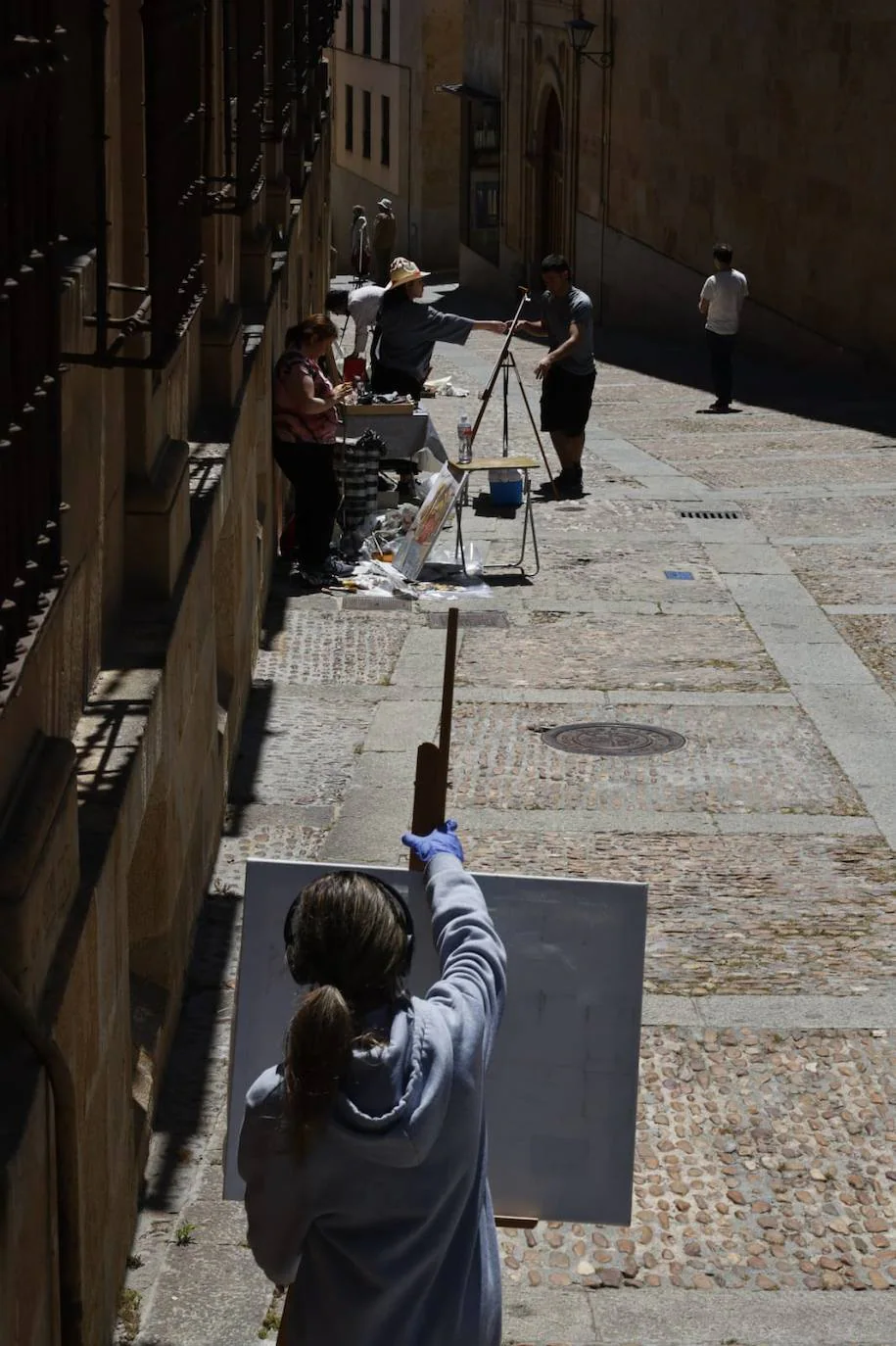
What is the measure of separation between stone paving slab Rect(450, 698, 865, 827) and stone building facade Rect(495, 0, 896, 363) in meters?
13.4

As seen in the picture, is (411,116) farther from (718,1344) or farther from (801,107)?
(718,1344)

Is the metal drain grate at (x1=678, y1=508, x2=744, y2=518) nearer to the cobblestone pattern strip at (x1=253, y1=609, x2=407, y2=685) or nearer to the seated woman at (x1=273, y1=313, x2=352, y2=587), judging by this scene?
the seated woman at (x1=273, y1=313, x2=352, y2=587)

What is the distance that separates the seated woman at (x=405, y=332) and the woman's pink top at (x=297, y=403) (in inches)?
104

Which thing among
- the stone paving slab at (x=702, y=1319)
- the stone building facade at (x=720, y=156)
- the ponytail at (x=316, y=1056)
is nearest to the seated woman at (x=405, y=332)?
the stone building facade at (x=720, y=156)

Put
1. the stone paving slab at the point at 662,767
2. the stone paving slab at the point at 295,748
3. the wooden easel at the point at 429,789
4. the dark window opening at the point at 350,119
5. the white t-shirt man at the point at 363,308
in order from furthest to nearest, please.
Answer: the dark window opening at the point at 350,119 → the white t-shirt man at the point at 363,308 → the stone paving slab at the point at 295,748 → the stone paving slab at the point at 662,767 → the wooden easel at the point at 429,789

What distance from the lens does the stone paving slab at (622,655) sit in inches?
452

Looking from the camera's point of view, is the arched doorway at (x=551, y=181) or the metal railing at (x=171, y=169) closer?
the metal railing at (x=171, y=169)

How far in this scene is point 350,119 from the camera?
174ft

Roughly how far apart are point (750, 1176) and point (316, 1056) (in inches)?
131

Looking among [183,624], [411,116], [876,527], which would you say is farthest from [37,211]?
[411,116]

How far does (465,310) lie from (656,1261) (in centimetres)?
3045

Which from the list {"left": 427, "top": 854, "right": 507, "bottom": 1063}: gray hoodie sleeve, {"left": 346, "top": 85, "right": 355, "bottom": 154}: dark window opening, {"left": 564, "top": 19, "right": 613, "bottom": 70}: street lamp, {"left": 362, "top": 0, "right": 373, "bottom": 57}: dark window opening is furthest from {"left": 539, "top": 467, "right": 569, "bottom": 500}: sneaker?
{"left": 346, "top": 85, "right": 355, "bottom": 154}: dark window opening

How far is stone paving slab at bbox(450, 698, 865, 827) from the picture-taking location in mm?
9391

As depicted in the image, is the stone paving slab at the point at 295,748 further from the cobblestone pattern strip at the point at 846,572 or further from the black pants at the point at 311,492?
the cobblestone pattern strip at the point at 846,572
